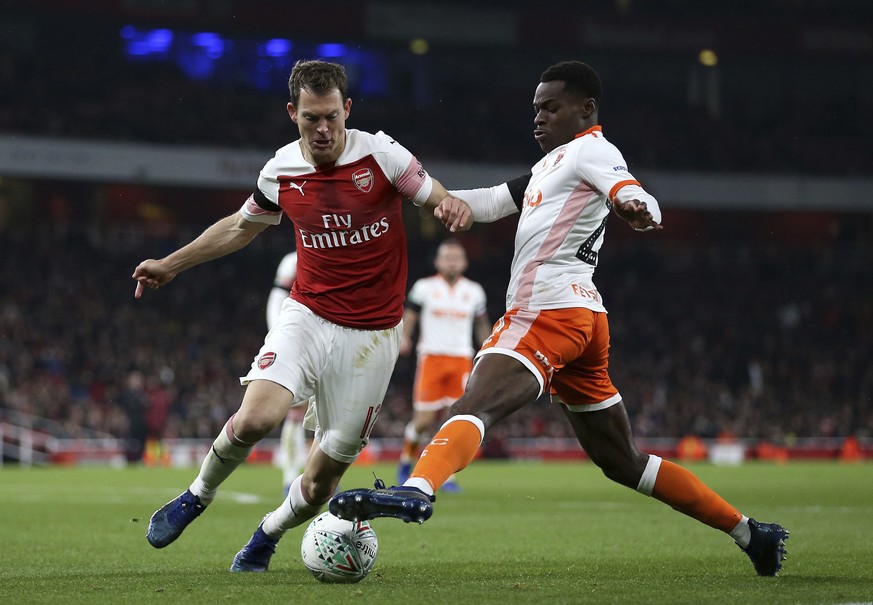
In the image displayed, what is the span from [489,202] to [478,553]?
2319mm

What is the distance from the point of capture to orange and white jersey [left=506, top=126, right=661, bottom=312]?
18.3 ft

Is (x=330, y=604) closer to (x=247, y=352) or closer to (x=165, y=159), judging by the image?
(x=247, y=352)

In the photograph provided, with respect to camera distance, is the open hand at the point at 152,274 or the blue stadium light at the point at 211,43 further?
the blue stadium light at the point at 211,43

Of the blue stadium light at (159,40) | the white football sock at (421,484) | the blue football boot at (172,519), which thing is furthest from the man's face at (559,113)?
the blue stadium light at (159,40)

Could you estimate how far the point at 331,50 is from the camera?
39.2 m

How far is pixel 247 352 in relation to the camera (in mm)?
31062

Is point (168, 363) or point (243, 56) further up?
point (243, 56)

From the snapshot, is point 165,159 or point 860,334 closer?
point 165,159

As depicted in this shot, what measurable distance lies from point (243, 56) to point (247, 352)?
11830 millimetres

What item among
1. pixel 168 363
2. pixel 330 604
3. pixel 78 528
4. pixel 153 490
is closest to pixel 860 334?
pixel 168 363

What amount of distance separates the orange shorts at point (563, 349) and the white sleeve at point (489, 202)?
53cm

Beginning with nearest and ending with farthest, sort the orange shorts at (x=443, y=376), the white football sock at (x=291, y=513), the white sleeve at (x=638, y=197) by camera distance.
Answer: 1. the white sleeve at (x=638, y=197)
2. the white football sock at (x=291, y=513)
3. the orange shorts at (x=443, y=376)

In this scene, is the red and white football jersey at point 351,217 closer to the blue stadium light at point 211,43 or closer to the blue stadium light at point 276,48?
the blue stadium light at point 276,48

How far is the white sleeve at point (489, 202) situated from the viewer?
19.3ft
